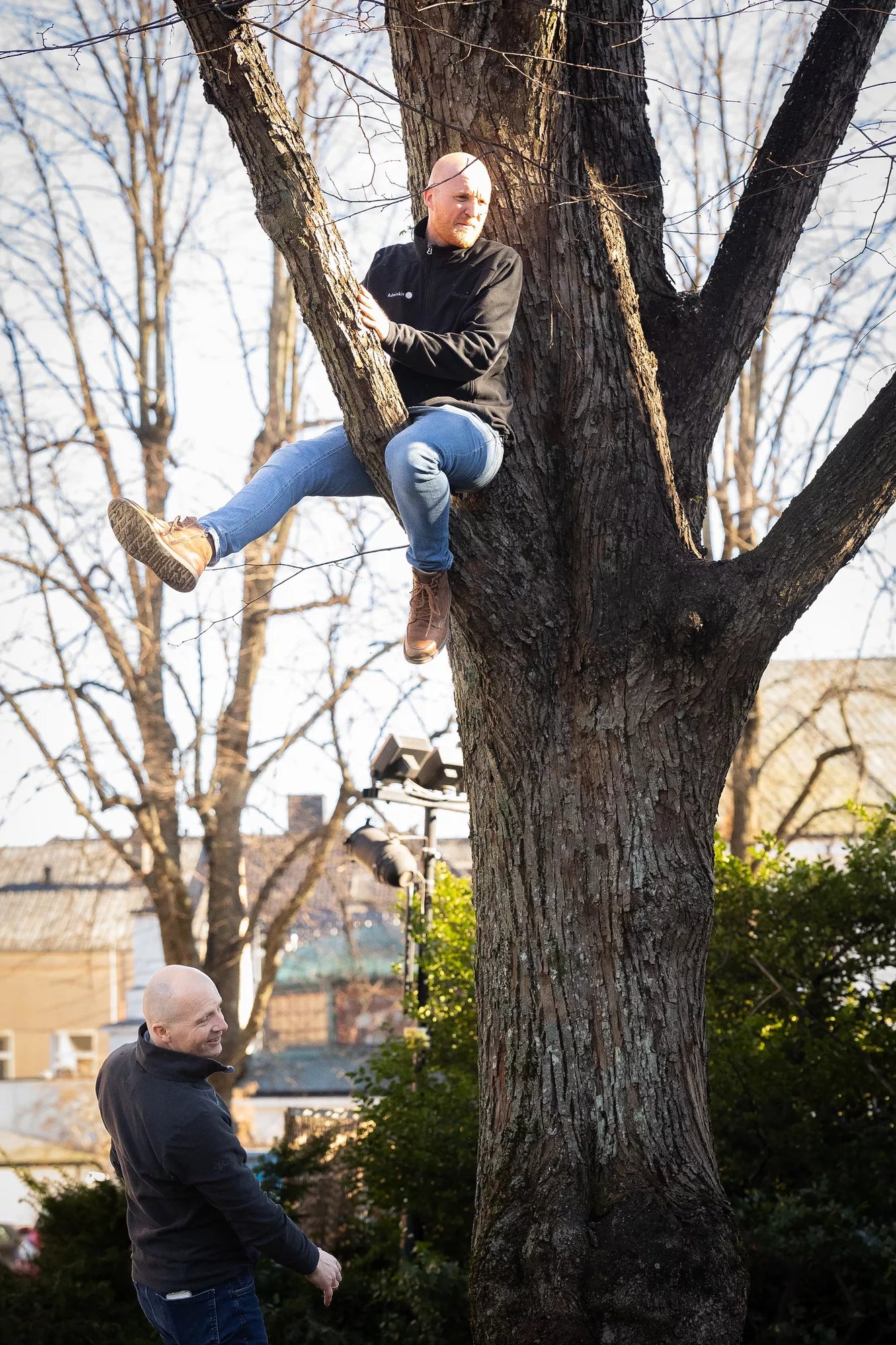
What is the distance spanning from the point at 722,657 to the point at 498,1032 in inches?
51.2

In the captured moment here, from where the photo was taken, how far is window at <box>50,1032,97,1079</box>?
2770cm

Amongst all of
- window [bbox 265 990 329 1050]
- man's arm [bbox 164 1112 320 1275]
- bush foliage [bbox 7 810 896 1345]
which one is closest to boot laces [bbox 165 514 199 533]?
man's arm [bbox 164 1112 320 1275]

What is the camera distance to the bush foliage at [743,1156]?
5148mm

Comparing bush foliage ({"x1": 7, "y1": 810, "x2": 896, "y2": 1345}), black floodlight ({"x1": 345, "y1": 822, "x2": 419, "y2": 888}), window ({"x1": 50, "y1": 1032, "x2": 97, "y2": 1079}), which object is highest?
black floodlight ({"x1": 345, "y1": 822, "x2": 419, "y2": 888})

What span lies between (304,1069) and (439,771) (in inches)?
702

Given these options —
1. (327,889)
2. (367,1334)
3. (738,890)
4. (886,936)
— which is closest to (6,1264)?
(367,1334)

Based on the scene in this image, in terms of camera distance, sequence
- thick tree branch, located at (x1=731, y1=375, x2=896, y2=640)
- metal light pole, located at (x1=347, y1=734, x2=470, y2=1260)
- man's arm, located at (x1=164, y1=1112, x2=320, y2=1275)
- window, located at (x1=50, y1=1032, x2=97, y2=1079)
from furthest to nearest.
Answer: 1. window, located at (x1=50, y1=1032, x2=97, y2=1079)
2. metal light pole, located at (x1=347, y1=734, x2=470, y2=1260)
3. thick tree branch, located at (x1=731, y1=375, x2=896, y2=640)
4. man's arm, located at (x1=164, y1=1112, x2=320, y2=1275)

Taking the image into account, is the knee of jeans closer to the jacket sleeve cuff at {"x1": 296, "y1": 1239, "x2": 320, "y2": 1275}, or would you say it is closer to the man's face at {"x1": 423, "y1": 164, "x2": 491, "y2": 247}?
the man's face at {"x1": 423, "y1": 164, "x2": 491, "y2": 247}

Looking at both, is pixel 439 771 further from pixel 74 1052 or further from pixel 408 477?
pixel 74 1052

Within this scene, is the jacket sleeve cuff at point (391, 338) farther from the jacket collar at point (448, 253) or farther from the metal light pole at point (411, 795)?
the metal light pole at point (411, 795)

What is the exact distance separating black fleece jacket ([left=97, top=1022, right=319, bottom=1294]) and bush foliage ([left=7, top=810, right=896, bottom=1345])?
2.32 metres

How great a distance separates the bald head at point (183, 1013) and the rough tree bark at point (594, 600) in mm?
902

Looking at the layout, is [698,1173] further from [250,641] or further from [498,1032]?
[250,641]

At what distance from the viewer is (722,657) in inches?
145
